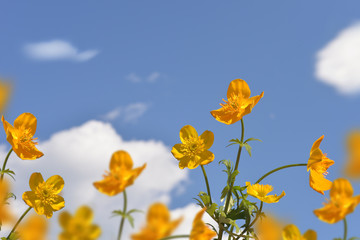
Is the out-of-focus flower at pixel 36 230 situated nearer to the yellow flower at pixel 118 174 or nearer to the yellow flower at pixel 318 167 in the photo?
the yellow flower at pixel 118 174

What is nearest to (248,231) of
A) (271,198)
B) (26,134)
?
(271,198)

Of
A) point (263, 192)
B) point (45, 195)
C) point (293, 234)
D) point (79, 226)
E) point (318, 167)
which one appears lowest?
point (79, 226)

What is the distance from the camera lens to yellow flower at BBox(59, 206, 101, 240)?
Result: 113 centimetres

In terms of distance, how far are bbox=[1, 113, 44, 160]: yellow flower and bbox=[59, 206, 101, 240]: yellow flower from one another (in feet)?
4.23

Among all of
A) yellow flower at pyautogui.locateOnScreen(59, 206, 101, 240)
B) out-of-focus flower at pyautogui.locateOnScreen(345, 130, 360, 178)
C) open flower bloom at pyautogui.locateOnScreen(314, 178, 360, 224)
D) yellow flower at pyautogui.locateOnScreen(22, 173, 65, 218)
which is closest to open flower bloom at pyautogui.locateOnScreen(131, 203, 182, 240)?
yellow flower at pyautogui.locateOnScreen(59, 206, 101, 240)

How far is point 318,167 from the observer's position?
7.39 feet

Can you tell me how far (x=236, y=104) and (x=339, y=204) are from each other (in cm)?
125

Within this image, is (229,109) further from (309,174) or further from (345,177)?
(345,177)

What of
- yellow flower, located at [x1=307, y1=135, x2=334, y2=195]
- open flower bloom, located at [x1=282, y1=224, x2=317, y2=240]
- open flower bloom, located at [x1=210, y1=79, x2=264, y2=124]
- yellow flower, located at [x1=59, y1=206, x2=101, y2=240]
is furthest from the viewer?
open flower bloom, located at [x1=210, y1=79, x2=264, y2=124]

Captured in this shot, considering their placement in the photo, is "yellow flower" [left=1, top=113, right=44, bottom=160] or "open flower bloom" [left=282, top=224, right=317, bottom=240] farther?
"yellow flower" [left=1, top=113, right=44, bottom=160]

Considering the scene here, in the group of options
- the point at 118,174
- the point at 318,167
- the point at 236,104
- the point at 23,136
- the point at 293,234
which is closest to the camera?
the point at 118,174

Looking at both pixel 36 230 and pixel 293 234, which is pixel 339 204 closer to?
pixel 293 234

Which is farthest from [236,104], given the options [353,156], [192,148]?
[353,156]

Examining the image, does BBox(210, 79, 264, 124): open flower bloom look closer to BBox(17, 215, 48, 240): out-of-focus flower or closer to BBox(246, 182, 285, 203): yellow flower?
BBox(246, 182, 285, 203): yellow flower
